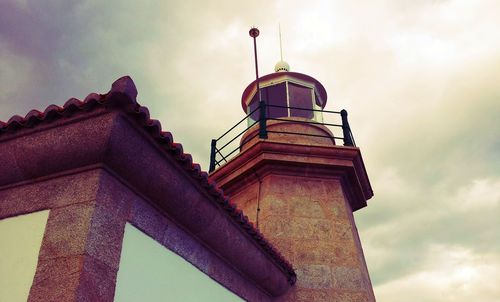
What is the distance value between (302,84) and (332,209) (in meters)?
3.87

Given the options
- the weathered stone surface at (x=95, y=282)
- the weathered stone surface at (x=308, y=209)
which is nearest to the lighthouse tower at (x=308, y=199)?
the weathered stone surface at (x=308, y=209)

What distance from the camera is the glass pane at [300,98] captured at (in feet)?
34.9

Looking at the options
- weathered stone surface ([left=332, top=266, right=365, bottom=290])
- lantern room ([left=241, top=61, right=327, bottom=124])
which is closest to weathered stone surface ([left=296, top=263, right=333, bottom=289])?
weathered stone surface ([left=332, top=266, right=365, bottom=290])

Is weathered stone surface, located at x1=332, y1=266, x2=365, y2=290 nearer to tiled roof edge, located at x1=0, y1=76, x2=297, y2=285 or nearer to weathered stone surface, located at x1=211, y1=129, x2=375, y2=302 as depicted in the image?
weathered stone surface, located at x1=211, y1=129, x2=375, y2=302

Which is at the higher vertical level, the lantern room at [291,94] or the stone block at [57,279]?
the lantern room at [291,94]

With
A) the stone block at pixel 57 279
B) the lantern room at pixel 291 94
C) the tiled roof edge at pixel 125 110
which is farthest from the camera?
the lantern room at pixel 291 94

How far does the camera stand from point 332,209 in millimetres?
8062

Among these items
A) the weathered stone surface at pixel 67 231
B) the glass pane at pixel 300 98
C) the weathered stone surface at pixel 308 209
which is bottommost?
the weathered stone surface at pixel 67 231

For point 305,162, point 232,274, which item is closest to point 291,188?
point 305,162

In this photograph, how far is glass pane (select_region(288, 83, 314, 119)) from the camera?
34.9ft

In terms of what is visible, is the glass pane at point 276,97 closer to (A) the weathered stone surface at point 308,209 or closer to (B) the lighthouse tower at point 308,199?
(B) the lighthouse tower at point 308,199

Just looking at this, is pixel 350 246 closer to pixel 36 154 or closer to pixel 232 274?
pixel 232 274

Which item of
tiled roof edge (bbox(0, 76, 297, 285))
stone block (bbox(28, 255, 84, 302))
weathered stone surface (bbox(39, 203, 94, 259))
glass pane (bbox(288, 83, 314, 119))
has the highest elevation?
glass pane (bbox(288, 83, 314, 119))

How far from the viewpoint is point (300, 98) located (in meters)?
10.8
